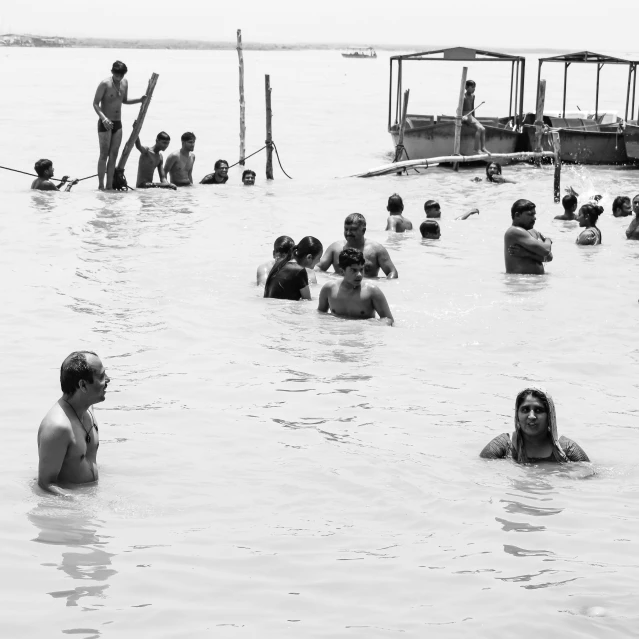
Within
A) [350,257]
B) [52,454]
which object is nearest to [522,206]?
[350,257]

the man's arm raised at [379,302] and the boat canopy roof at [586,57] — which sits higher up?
the boat canopy roof at [586,57]

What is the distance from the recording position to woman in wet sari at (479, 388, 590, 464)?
6074mm

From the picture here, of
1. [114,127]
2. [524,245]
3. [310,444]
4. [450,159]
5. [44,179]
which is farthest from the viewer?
[450,159]

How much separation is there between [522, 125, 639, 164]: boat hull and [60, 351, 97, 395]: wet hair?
67.9 feet

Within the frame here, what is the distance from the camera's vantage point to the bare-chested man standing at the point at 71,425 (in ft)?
18.0

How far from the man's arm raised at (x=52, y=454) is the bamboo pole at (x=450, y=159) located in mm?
A: 17699

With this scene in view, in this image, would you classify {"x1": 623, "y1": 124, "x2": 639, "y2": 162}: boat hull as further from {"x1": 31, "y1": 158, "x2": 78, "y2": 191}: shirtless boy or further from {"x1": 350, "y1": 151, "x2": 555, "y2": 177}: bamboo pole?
{"x1": 31, "y1": 158, "x2": 78, "y2": 191}: shirtless boy

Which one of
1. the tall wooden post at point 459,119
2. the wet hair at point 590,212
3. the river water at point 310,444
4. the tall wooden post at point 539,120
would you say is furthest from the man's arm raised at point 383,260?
the tall wooden post at point 539,120

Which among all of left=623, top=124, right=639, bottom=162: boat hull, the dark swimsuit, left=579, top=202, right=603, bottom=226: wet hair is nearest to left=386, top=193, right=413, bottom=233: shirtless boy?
left=579, top=202, right=603, bottom=226: wet hair

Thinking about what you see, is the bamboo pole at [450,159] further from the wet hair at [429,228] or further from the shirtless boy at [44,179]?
the wet hair at [429,228]

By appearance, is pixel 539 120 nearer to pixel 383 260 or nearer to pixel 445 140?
pixel 445 140

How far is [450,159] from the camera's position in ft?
76.4

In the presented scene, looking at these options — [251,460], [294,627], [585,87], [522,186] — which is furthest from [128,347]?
[585,87]

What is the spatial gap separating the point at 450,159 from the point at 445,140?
1185mm
